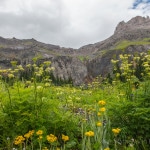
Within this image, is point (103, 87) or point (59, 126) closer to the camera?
point (59, 126)

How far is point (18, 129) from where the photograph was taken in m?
5.86

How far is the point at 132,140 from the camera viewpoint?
19.3 ft

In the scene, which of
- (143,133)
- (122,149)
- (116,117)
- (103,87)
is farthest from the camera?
(103,87)

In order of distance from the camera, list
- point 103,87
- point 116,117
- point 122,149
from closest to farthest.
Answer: point 122,149
point 116,117
point 103,87

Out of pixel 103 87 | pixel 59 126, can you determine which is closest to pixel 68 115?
pixel 59 126

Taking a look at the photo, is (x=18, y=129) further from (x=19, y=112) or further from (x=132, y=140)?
(x=132, y=140)

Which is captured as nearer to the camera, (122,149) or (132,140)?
(122,149)

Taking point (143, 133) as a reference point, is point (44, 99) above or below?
above

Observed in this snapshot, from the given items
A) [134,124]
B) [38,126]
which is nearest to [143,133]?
[134,124]

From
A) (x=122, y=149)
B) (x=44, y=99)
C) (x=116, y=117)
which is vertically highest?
(x=44, y=99)

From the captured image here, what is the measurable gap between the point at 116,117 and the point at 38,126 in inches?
62.4

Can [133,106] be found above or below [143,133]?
above

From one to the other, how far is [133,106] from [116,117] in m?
0.42

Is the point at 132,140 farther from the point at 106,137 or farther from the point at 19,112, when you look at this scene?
the point at 19,112
